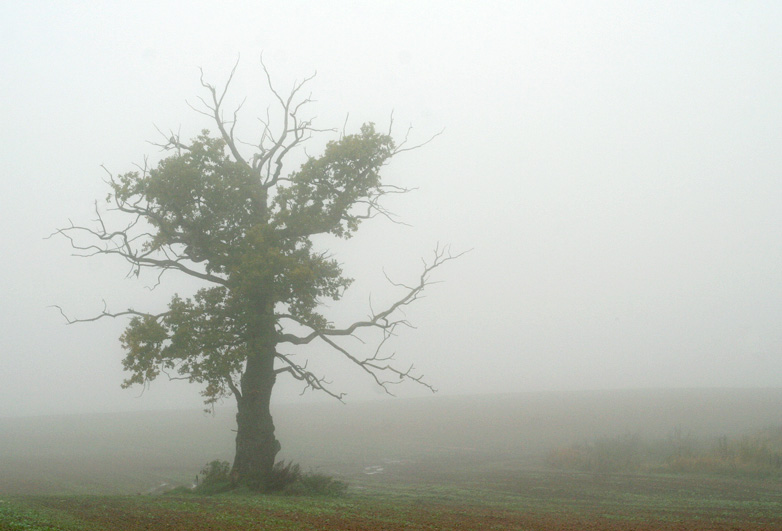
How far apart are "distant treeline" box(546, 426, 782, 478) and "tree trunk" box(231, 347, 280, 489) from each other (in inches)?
656

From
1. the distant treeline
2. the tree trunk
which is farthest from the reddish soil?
the distant treeline

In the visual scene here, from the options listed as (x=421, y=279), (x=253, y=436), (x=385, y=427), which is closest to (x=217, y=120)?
(x=421, y=279)

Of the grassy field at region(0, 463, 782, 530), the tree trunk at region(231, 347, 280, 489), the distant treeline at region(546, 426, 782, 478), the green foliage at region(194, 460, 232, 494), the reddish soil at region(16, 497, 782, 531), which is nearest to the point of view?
the reddish soil at region(16, 497, 782, 531)

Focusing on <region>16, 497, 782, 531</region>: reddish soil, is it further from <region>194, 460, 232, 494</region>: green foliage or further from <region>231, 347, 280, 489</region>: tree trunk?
<region>231, 347, 280, 489</region>: tree trunk

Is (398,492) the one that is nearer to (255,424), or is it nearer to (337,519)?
(255,424)

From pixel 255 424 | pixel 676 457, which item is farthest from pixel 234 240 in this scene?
pixel 676 457

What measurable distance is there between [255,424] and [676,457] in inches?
829

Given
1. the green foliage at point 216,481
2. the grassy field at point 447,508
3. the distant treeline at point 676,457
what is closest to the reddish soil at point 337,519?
the grassy field at point 447,508

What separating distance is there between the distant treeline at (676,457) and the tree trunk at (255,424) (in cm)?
1667

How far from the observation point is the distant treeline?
27047mm

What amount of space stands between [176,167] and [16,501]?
1164 centimetres

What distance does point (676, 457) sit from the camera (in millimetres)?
30094

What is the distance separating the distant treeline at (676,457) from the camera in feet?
88.7

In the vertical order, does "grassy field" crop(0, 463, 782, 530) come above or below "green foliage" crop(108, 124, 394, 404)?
below
